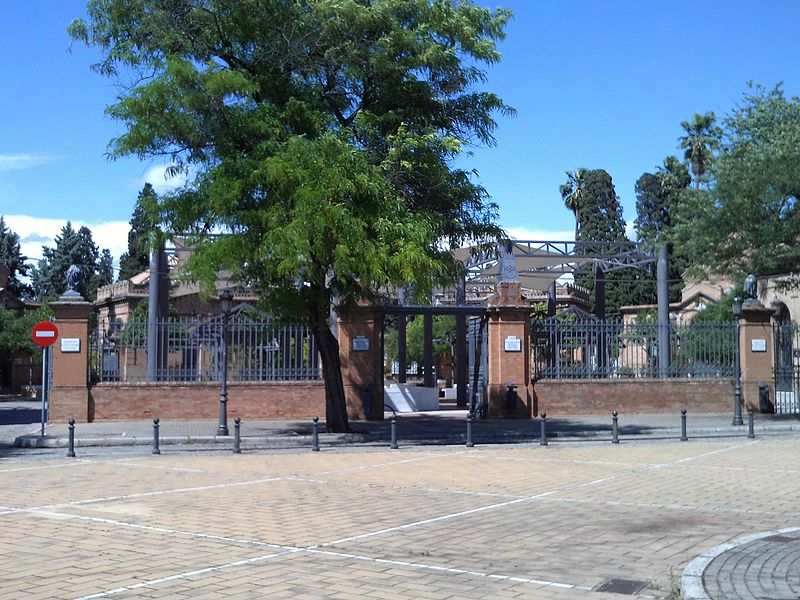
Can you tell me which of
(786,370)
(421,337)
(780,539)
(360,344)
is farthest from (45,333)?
(421,337)

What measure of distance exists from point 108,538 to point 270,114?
12.6 m

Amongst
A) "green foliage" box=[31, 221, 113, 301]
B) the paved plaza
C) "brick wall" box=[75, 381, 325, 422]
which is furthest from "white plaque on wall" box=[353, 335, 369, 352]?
"green foliage" box=[31, 221, 113, 301]

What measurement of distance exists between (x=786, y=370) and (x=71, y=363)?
70.9 ft

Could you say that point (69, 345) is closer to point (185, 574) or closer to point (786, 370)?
point (185, 574)

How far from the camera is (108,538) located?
9.66 meters

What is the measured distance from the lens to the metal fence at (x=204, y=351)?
26719 mm

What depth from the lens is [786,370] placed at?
99.3 ft

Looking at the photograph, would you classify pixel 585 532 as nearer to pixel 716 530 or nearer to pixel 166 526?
pixel 716 530

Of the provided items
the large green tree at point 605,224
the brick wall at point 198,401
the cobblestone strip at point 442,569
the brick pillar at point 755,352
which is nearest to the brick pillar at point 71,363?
the brick wall at point 198,401

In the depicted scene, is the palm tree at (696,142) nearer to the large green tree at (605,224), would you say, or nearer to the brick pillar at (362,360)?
the large green tree at (605,224)

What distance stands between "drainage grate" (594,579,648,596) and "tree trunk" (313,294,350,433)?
47.2 feet

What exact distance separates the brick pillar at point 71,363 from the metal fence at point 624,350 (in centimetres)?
1298

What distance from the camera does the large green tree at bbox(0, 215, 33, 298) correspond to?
3157 inches

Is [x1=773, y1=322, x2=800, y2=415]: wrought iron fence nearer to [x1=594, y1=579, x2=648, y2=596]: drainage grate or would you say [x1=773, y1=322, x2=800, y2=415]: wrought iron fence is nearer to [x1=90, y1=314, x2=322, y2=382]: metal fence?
[x1=90, y1=314, x2=322, y2=382]: metal fence
